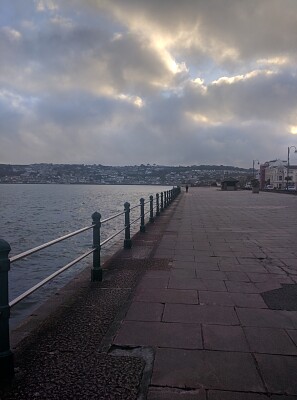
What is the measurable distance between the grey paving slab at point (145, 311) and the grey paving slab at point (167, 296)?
20 centimetres

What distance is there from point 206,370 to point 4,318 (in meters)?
1.71

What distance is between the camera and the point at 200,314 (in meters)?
4.89

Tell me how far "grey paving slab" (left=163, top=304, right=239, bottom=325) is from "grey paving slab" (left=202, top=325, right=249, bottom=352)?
0.60 ft

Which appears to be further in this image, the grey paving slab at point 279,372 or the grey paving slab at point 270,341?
the grey paving slab at point 270,341

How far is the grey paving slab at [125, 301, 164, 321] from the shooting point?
4723 mm

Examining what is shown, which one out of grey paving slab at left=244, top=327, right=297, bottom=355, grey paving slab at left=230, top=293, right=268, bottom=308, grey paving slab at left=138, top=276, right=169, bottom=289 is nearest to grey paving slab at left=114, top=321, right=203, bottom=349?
grey paving slab at left=244, top=327, right=297, bottom=355

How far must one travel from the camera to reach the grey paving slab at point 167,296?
546cm

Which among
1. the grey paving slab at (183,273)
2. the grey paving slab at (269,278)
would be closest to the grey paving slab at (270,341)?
the grey paving slab at (269,278)

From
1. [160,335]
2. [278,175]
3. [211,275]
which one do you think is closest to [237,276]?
[211,275]

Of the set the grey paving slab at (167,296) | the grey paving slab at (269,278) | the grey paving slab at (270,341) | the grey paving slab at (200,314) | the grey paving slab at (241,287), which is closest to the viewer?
the grey paving slab at (270,341)

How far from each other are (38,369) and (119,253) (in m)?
5.92

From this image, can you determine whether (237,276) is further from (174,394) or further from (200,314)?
(174,394)

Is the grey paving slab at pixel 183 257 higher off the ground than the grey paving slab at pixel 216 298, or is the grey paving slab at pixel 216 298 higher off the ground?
the grey paving slab at pixel 216 298

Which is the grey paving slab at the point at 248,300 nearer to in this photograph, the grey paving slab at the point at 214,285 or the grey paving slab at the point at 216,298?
the grey paving slab at the point at 216,298
